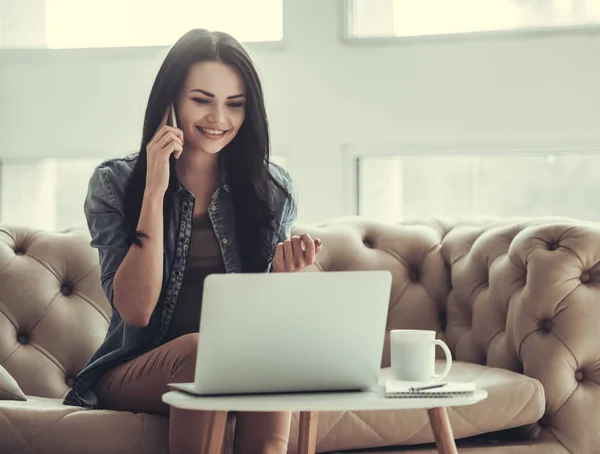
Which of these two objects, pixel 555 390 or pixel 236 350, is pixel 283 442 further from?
pixel 555 390

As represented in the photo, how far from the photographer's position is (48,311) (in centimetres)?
225

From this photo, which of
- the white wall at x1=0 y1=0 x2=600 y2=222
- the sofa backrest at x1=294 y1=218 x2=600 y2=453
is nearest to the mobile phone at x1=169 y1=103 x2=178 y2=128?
the sofa backrest at x1=294 y1=218 x2=600 y2=453

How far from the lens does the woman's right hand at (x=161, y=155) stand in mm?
1805

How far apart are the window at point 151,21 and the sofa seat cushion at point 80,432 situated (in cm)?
171

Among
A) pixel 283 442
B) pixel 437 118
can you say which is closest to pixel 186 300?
pixel 283 442

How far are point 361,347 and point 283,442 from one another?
1.18 ft

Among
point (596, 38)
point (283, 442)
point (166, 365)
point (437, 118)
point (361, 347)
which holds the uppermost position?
point (596, 38)

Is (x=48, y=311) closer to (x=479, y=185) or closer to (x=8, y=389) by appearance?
(x=8, y=389)

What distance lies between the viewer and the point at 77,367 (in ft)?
7.38

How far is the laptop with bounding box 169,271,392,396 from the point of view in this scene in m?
1.26

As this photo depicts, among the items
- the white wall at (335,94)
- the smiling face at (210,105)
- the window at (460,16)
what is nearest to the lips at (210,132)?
the smiling face at (210,105)

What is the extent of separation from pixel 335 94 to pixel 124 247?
4.56 feet

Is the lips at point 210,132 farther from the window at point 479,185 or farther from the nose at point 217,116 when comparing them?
the window at point 479,185

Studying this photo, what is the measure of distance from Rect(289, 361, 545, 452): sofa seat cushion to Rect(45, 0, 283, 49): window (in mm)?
1642
